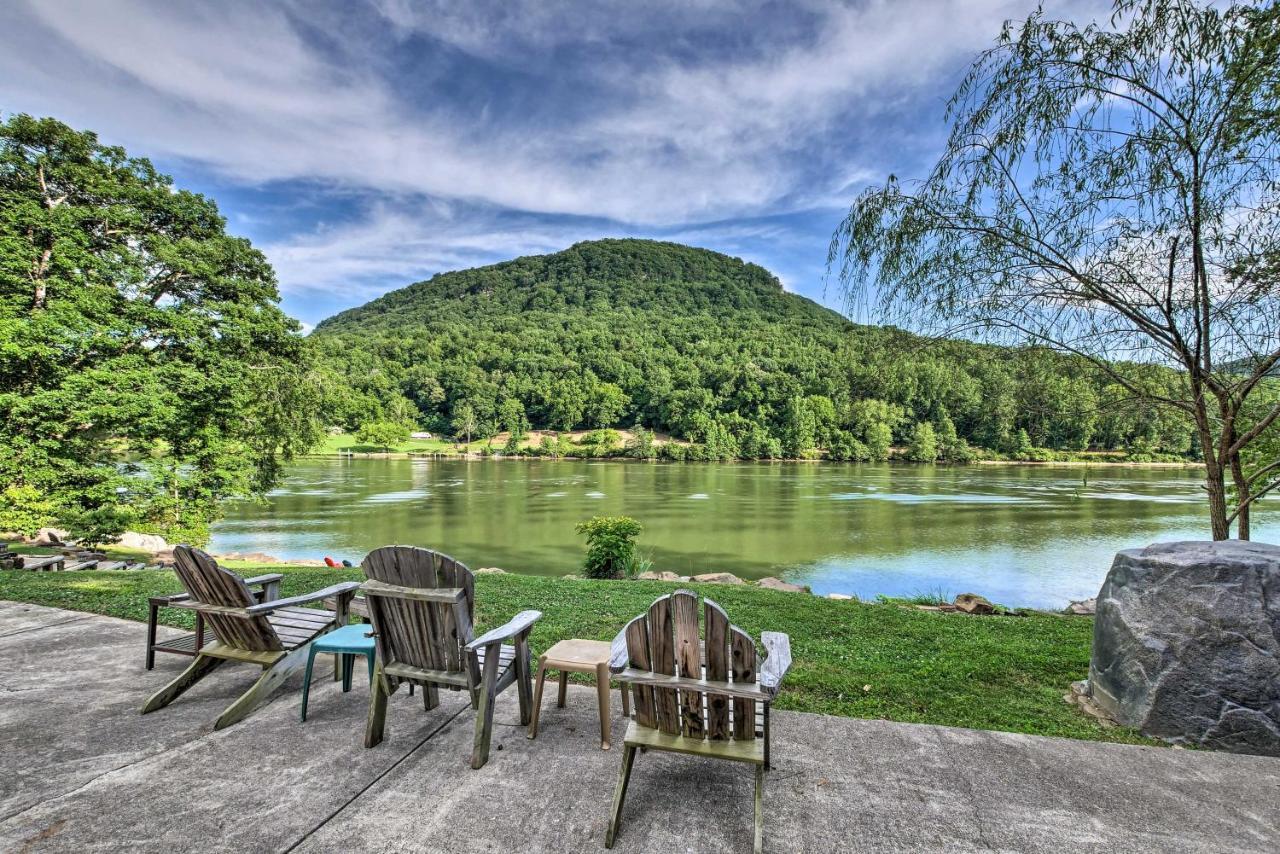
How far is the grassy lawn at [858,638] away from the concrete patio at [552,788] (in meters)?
0.36

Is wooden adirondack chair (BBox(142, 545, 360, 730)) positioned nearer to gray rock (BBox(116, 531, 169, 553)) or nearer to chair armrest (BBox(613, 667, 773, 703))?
chair armrest (BBox(613, 667, 773, 703))

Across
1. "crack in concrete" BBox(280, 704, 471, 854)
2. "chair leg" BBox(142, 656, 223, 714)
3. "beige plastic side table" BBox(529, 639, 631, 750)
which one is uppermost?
"beige plastic side table" BBox(529, 639, 631, 750)

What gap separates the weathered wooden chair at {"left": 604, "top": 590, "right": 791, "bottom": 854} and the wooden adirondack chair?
61.9 inches

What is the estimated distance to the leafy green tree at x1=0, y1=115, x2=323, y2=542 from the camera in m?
9.71

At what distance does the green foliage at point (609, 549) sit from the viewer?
9422 mm

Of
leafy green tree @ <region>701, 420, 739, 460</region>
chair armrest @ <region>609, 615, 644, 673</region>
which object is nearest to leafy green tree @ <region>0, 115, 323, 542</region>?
chair armrest @ <region>609, 615, 644, 673</region>

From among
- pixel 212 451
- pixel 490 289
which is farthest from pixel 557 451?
pixel 490 289

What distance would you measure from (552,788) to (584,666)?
1.58 ft

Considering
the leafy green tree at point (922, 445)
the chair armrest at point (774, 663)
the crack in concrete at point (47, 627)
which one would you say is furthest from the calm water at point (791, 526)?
the leafy green tree at point (922, 445)

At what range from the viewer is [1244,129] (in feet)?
11.7

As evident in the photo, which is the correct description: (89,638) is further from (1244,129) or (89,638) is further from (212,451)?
(212,451)

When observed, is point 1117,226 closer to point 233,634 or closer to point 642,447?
point 233,634

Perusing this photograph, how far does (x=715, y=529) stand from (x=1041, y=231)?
15053 millimetres

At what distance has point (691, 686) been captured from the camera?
6.27ft
